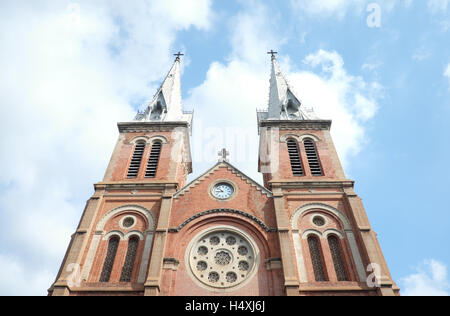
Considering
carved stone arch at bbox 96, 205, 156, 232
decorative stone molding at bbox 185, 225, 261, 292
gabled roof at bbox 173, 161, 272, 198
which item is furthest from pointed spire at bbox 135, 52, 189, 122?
decorative stone molding at bbox 185, 225, 261, 292

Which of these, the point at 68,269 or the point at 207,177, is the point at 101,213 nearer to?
the point at 68,269

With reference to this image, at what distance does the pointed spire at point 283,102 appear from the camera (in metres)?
26.0

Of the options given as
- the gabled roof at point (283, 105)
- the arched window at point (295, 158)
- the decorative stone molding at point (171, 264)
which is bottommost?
the decorative stone molding at point (171, 264)

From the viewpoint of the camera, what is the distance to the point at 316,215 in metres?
17.9

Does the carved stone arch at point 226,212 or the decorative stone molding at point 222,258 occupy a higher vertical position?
the carved stone arch at point 226,212

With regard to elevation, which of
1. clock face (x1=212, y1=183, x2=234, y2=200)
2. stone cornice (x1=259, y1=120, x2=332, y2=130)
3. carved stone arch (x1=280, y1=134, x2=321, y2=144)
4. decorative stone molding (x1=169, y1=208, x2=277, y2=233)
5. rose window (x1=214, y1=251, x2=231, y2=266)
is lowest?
rose window (x1=214, y1=251, x2=231, y2=266)

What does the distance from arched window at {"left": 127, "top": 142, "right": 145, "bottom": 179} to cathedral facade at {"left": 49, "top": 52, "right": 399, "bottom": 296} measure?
7 cm

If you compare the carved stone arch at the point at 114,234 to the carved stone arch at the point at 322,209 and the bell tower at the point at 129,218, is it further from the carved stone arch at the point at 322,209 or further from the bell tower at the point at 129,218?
the carved stone arch at the point at 322,209

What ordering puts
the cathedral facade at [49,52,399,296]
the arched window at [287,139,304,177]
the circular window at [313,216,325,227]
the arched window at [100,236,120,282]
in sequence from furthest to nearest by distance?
1. the arched window at [287,139,304,177]
2. the circular window at [313,216,325,227]
3. the arched window at [100,236,120,282]
4. the cathedral facade at [49,52,399,296]

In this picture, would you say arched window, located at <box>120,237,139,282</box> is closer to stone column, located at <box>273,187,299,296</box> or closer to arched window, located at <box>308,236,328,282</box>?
stone column, located at <box>273,187,299,296</box>

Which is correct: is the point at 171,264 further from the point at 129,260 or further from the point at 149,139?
the point at 149,139

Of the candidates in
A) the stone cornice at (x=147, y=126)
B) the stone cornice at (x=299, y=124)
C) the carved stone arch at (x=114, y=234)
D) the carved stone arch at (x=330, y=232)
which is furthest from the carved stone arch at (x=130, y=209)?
the stone cornice at (x=299, y=124)

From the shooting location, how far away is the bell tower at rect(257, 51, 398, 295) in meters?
15.1

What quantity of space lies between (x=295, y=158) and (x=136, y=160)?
10.3m
